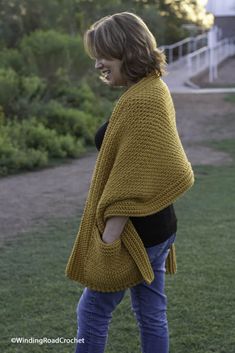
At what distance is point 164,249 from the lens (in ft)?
9.25

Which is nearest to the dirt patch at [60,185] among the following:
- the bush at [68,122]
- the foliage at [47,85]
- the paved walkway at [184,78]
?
the foliage at [47,85]

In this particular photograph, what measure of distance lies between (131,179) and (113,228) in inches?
8.0

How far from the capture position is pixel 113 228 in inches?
105

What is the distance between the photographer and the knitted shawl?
8.59 ft

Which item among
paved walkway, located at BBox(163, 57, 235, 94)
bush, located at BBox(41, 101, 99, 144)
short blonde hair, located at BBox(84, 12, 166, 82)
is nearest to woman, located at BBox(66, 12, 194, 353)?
short blonde hair, located at BBox(84, 12, 166, 82)

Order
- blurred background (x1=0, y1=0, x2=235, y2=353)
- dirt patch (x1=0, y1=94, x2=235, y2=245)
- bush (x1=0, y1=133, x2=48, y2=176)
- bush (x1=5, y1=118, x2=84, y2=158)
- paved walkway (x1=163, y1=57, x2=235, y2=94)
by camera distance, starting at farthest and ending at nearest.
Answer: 1. paved walkway (x1=163, y1=57, x2=235, y2=94)
2. bush (x1=5, y1=118, x2=84, y2=158)
3. bush (x1=0, y1=133, x2=48, y2=176)
4. dirt patch (x1=0, y1=94, x2=235, y2=245)
5. blurred background (x1=0, y1=0, x2=235, y2=353)

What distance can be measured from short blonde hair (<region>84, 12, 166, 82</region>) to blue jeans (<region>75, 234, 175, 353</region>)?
27.9 inches

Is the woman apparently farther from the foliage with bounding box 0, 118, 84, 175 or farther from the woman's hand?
the foliage with bounding box 0, 118, 84, 175

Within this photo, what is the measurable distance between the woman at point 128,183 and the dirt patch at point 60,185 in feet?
10.5

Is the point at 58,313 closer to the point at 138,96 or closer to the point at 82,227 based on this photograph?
the point at 82,227

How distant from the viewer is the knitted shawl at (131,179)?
2.62m

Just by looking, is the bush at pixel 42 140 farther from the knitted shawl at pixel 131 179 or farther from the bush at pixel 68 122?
the knitted shawl at pixel 131 179

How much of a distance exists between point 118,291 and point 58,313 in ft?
4.92

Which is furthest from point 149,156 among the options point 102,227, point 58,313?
point 58,313
